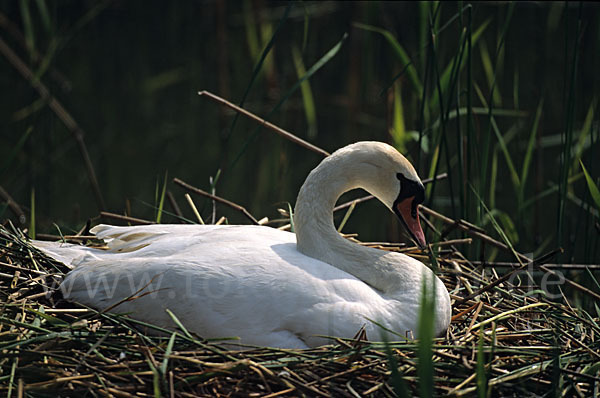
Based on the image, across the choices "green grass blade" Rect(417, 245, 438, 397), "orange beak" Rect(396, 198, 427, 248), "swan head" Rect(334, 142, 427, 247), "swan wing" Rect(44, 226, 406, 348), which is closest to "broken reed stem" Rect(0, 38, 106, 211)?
"swan wing" Rect(44, 226, 406, 348)

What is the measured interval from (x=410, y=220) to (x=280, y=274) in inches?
32.5

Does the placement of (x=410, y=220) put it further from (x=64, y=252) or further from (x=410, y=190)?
(x=64, y=252)

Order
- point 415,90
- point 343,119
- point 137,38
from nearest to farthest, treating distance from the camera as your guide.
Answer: point 415,90 < point 343,119 < point 137,38

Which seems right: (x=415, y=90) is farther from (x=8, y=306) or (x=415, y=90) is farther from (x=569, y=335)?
(x=8, y=306)

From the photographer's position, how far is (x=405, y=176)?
374 cm

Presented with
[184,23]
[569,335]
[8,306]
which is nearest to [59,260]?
[8,306]

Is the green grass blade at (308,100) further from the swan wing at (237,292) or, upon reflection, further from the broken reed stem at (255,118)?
the swan wing at (237,292)

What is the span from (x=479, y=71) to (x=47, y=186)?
19.5ft

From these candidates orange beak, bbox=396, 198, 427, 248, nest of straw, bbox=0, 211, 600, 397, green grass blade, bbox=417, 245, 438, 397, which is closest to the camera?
green grass blade, bbox=417, 245, 438, 397

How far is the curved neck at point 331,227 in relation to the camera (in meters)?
3.71

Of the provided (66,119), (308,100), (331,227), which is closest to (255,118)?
(331,227)

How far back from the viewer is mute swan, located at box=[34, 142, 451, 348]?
324 centimetres

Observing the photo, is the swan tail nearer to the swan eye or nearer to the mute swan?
the mute swan

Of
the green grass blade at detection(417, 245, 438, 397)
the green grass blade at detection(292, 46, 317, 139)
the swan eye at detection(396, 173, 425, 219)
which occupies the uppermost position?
the green grass blade at detection(417, 245, 438, 397)
